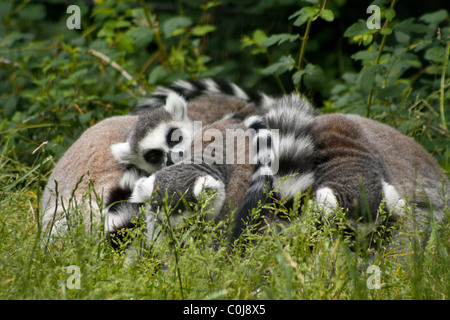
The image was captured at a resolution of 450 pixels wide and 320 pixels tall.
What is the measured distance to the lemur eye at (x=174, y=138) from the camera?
350 cm

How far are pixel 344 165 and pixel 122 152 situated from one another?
1396 mm

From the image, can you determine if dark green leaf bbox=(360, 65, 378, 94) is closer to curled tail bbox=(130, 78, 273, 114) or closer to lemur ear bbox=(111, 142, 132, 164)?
curled tail bbox=(130, 78, 273, 114)

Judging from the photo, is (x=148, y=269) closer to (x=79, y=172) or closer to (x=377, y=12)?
(x=79, y=172)

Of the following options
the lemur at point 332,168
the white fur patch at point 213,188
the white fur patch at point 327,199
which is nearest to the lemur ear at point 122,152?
the lemur at point 332,168

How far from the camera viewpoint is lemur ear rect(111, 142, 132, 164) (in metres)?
3.33

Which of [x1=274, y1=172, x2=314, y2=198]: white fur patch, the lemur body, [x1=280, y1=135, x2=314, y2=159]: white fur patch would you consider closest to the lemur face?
the lemur body

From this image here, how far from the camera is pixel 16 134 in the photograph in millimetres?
4184

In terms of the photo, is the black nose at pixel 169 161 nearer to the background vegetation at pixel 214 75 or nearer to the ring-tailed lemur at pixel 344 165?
the ring-tailed lemur at pixel 344 165

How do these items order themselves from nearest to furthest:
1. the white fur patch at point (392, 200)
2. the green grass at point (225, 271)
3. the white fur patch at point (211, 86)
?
the green grass at point (225, 271) < the white fur patch at point (392, 200) < the white fur patch at point (211, 86)

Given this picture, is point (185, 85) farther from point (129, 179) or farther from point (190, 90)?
point (129, 179)

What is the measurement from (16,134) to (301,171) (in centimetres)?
247

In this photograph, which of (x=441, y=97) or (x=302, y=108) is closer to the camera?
(x=302, y=108)

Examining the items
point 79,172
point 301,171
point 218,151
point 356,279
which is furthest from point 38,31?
point 356,279
